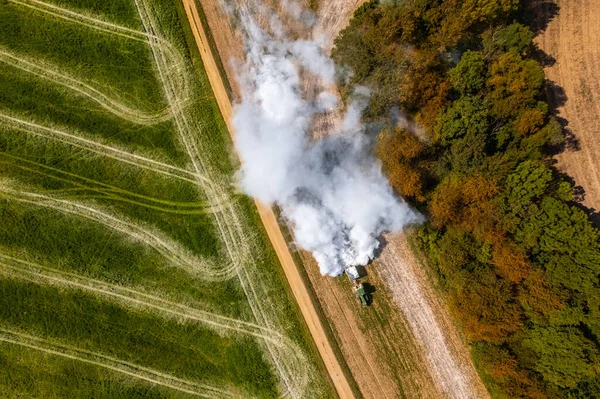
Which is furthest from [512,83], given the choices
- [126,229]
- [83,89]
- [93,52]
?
[83,89]

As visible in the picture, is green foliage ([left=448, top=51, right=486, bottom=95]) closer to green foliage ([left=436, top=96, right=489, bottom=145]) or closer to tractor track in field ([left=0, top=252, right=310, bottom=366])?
green foliage ([left=436, top=96, right=489, bottom=145])

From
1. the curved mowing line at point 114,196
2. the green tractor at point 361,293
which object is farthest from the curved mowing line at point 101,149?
the green tractor at point 361,293

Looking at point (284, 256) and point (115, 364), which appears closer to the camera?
point (284, 256)

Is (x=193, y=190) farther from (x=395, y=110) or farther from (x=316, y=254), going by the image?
(x=395, y=110)

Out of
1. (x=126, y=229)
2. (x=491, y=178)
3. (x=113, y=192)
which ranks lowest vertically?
(x=491, y=178)

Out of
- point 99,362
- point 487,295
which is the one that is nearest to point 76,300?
point 99,362

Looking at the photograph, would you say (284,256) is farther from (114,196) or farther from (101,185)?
(101,185)

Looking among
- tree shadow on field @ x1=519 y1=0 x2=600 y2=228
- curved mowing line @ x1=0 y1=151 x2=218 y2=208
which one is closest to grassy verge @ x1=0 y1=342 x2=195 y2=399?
curved mowing line @ x1=0 y1=151 x2=218 y2=208
